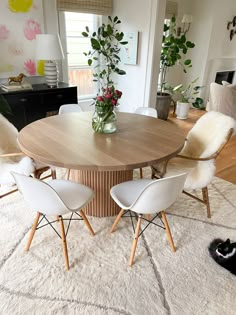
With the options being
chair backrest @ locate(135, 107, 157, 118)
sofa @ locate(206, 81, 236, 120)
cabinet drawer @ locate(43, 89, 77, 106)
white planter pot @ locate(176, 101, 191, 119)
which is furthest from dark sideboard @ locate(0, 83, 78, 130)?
sofa @ locate(206, 81, 236, 120)

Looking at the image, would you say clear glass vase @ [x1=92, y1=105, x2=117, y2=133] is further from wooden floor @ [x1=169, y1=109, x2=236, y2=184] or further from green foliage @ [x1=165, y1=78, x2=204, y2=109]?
green foliage @ [x1=165, y1=78, x2=204, y2=109]

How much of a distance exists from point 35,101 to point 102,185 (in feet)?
5.97

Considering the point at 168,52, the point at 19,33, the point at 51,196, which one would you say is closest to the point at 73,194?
the point at 51,196

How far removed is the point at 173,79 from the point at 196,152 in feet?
13.8

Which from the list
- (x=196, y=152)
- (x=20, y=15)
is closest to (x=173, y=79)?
(x=20, y=15)

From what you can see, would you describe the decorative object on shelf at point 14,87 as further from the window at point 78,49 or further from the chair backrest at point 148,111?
the chair backrest at point 148,111

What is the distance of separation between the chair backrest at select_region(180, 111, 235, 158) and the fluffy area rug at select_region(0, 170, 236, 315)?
2.03 ft

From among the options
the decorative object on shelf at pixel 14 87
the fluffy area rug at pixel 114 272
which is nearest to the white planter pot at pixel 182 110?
the decorative object on shelf at pixel 14 87

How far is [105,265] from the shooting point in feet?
5.74

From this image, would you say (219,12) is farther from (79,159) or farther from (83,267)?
(83,267)

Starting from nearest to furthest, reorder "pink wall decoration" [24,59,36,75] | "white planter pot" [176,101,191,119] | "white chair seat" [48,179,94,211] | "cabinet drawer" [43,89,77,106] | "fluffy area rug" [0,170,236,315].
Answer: "fluffy area rug" [0,170,236,315], "white chair seat" [48,179,94,211], "cabinet drawer" [43,89,77,106], "pink wall decoration" [24,59,36,75], "white planter pot" [176,101,191,119]

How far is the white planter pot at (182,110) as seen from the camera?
5.12m

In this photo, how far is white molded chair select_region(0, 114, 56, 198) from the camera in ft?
6.57

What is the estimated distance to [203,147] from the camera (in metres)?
2.18
